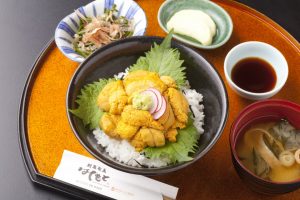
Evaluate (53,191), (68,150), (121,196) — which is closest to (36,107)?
(68,150)

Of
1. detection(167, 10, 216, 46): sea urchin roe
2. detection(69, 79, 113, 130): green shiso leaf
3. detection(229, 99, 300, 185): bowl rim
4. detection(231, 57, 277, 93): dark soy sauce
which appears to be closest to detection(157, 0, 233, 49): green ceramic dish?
detection(167, 10, 216, 46): sea urchin roe

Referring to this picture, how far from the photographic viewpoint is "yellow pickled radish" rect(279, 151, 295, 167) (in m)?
1.64

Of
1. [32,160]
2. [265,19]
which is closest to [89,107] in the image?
[32,160]

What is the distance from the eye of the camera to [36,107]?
1.97 m

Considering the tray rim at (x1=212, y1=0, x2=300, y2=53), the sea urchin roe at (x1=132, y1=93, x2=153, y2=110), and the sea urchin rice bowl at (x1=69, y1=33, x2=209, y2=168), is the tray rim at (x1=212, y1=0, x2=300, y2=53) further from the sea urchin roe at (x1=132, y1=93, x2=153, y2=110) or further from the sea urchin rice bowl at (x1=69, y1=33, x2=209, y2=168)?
the sea urchin roe at (x1=132, y1=93, x2=153, y2=110)

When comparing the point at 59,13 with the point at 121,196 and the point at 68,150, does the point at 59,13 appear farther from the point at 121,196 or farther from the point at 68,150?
the point at 121,196

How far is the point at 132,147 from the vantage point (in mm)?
1644

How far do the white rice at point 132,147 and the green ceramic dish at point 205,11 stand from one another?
0.42 m

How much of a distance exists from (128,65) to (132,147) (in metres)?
0.45

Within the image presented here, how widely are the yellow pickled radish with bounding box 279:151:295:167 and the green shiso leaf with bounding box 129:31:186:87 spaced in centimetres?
53

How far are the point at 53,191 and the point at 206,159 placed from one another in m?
0.72

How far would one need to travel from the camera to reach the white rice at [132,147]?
1.62 metres

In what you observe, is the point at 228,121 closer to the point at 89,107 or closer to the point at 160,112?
the point at 160,112

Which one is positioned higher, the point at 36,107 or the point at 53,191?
the point at 36,107
